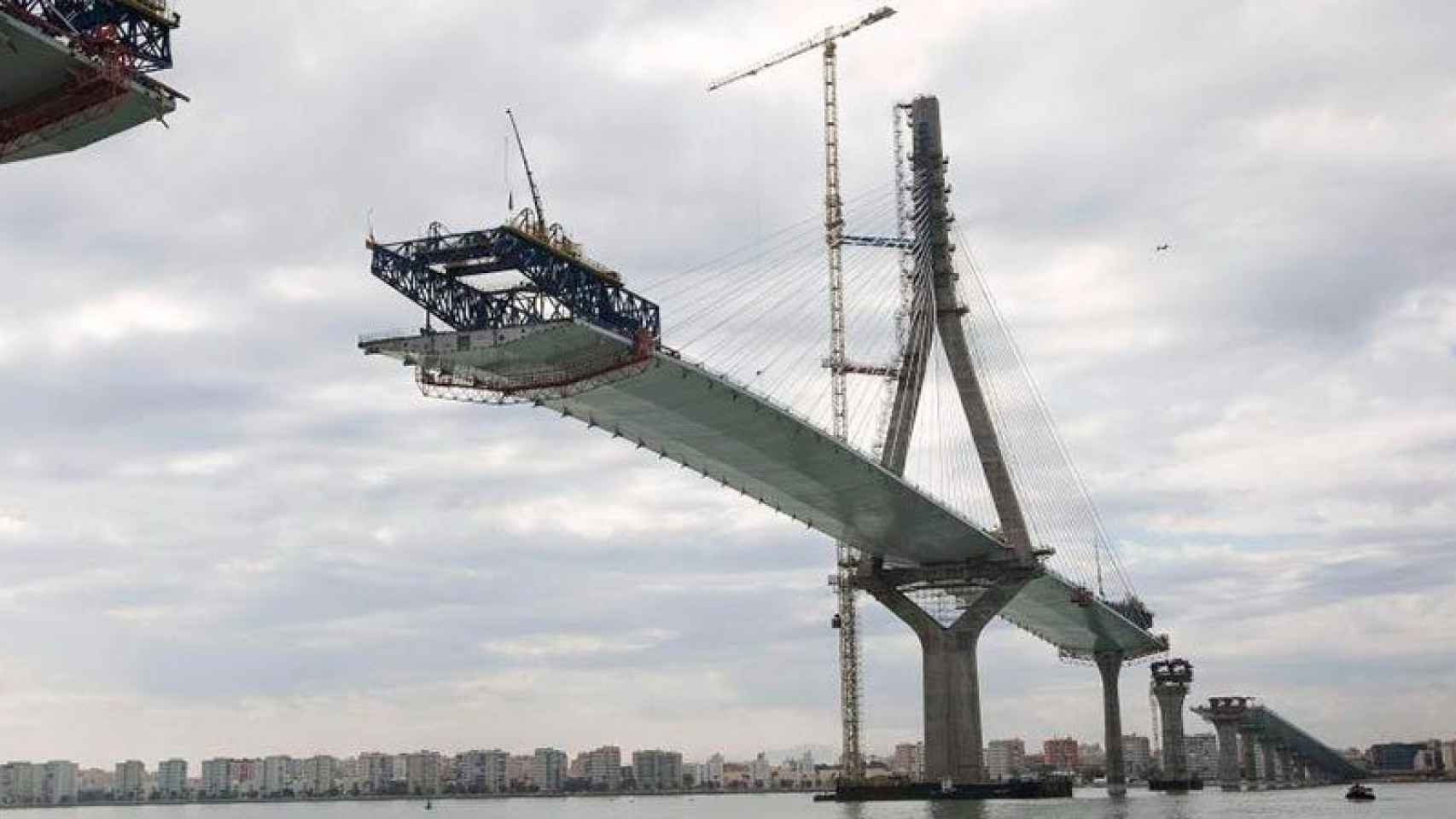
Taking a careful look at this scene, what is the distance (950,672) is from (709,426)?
3665cm

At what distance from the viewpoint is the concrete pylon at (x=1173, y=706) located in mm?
181250

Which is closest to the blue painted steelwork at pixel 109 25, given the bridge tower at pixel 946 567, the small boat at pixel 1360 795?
the bridge tower at pixel 946 567

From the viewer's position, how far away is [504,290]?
64.9 meters

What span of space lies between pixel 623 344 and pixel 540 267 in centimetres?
480

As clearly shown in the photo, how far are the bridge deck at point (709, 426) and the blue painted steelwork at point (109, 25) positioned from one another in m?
26.8

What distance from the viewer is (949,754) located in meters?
105

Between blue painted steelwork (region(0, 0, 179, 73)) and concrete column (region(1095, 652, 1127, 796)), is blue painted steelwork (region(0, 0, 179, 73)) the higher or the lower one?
the higher one

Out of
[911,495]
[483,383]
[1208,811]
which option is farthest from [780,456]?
[1208,811]

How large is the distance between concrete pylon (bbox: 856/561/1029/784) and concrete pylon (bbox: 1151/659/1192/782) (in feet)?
272

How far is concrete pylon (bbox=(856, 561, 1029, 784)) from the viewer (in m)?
104

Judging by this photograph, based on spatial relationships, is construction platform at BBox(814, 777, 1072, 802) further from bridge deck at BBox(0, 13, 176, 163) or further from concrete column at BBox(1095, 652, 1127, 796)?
bridge deck at BBox(0, 13, 176, 163)

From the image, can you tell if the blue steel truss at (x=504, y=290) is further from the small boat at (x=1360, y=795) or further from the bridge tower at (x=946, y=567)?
the small boat at (x=1360, y=795)

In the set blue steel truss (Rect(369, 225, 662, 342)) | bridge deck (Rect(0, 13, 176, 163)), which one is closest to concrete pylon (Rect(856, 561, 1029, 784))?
blue steel truss (Rect(369, 225, 662, 342))

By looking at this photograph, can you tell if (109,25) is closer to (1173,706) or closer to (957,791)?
(957,791)
